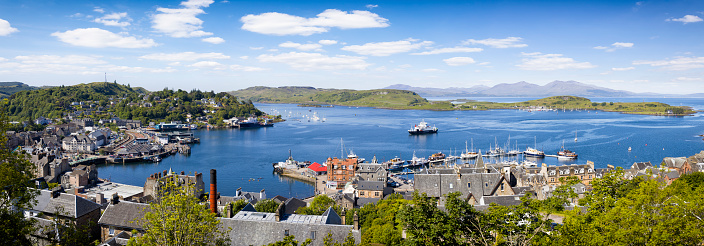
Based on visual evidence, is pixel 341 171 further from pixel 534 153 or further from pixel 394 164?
pixel 534 153

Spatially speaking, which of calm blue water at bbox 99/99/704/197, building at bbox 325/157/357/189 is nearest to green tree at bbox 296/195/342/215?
calm blue water at bbox 99/99/704/197

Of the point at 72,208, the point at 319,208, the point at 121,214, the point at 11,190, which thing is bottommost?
the point at 319,208

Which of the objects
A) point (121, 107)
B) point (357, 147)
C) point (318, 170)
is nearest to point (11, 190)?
point (318, 170)

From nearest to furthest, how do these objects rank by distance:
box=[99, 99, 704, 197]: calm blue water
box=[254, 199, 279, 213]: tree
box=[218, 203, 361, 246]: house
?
box=[218, 203, 361, 246]: house
box=[254, 199, 279, 213]: tree
box=[99, 99, 704, 197]: calm blue water

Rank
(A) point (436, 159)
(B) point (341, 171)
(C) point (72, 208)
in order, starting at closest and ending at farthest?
(C) point (72, 208)
(B) point (341, 171)
(A) point (436, 159)

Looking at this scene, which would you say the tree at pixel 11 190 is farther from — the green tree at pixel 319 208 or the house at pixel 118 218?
the green tree at pixel 319 208

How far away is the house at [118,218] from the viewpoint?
24.9m

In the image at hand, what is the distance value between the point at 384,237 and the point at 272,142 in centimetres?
8469

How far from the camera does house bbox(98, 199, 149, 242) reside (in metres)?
24.9

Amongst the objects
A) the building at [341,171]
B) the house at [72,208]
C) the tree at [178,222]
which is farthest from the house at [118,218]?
the building at [341,171]

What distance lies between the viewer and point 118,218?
997 inches

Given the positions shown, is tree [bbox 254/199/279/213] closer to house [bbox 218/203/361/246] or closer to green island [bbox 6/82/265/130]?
house [bbox 218/203/361/246]

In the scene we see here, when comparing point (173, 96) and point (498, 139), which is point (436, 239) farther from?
point (173, 96)

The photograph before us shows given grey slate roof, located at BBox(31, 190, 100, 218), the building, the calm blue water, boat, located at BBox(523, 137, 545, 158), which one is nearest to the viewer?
grey slate roof, located at BBox(31, 190, 100, 218)
